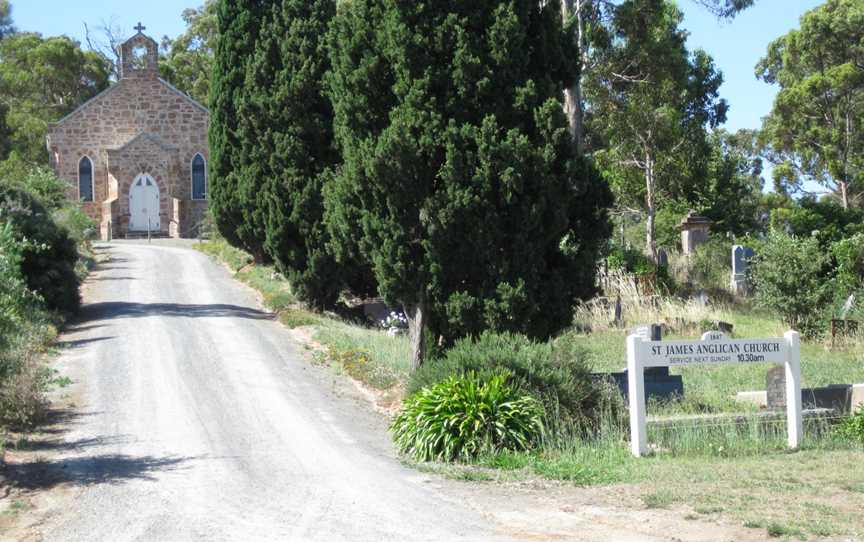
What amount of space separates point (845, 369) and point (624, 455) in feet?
25.6

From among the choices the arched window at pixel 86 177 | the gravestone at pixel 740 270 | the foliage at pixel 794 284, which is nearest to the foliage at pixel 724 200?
the gravestone at pixel 740 270

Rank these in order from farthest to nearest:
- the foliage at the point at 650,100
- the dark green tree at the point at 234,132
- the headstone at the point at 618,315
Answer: the foliage at the point at 650,100 < the dark green tree at the point at 234,132 < the headstone at the point at 618,315

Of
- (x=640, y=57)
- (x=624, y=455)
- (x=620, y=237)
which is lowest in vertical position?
(x=624, y=455)

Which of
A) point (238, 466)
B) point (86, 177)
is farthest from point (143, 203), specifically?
point (238, 466)

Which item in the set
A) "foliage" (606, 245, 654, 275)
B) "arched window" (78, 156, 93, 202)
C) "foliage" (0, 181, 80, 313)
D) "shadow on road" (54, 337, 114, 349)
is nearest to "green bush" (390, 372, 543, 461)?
"shadow on road" (54, 337, 114, 349)

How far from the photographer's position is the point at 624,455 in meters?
11.1

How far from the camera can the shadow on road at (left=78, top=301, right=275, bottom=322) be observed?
2136 centimetres

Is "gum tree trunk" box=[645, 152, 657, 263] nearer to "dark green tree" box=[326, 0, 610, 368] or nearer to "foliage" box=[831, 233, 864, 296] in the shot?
"foliage" box=[831, 233, 864, 296]

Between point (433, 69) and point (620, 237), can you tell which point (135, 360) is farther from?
point (620, 237)

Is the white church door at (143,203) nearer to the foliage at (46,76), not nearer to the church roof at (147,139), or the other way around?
A: the church roof at (147,139)

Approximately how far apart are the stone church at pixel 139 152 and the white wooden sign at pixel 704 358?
108 ft

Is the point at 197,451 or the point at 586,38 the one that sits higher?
the point at 586,38

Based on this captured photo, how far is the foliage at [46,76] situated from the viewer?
5434cm

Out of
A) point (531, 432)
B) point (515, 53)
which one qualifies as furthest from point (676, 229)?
point (531, 432)
